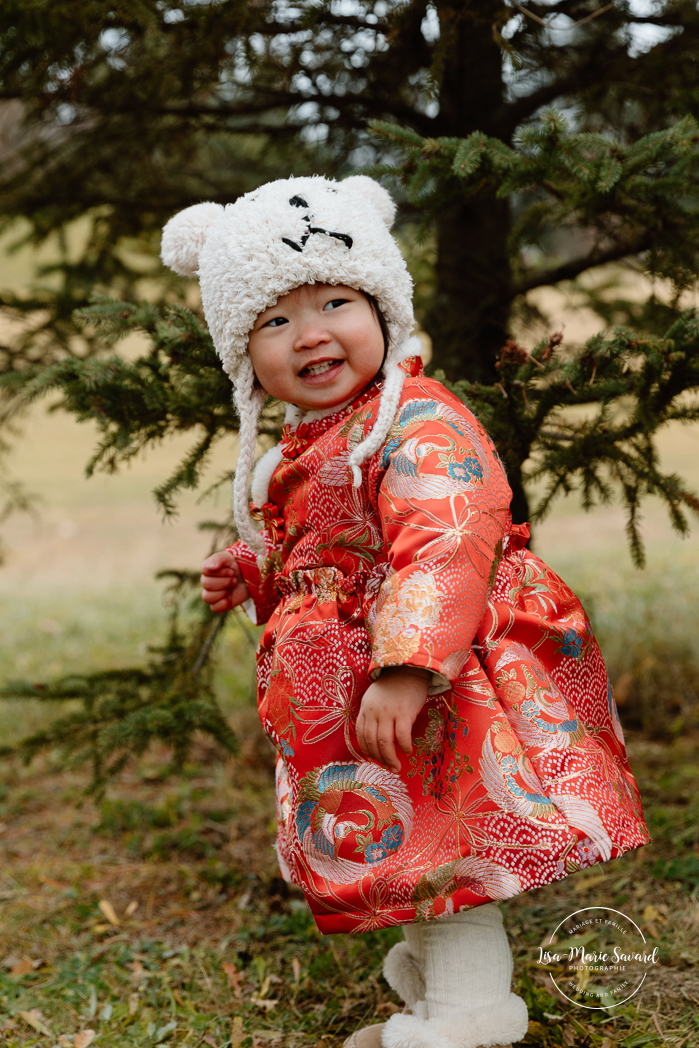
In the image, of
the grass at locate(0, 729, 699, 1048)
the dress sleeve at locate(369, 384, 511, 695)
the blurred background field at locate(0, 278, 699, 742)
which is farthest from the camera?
the blurred background field at locate(0, 278, 699, 742)

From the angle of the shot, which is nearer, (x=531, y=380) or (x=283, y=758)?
(x=283, y=758)

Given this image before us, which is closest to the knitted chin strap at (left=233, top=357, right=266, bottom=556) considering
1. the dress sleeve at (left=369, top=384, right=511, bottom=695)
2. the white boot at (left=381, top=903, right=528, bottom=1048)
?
the dress sleeve at (left=369, top=384, right=511, bottom=695)

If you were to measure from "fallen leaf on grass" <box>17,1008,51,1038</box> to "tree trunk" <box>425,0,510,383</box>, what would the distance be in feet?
7.29

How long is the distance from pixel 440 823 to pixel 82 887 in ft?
6.06

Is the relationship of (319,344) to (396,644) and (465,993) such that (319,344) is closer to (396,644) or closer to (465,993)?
(396,644)

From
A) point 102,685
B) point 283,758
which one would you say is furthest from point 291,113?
point 283,758

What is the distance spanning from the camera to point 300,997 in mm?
2285

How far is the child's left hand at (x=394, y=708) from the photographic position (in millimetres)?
1522

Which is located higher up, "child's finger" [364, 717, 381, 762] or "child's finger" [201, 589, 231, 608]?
"child's finger" [201, 589, 231, 608]

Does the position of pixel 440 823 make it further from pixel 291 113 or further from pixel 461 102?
pixel 291 113

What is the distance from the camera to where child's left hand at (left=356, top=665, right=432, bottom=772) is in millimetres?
1522

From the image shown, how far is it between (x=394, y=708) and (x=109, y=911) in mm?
1754

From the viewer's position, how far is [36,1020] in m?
2.22

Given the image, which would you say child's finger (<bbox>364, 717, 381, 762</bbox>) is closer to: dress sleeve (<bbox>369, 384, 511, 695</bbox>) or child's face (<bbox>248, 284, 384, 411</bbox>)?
dress sleeve (<bbox>369, 384, 511, 695</bbox>)
